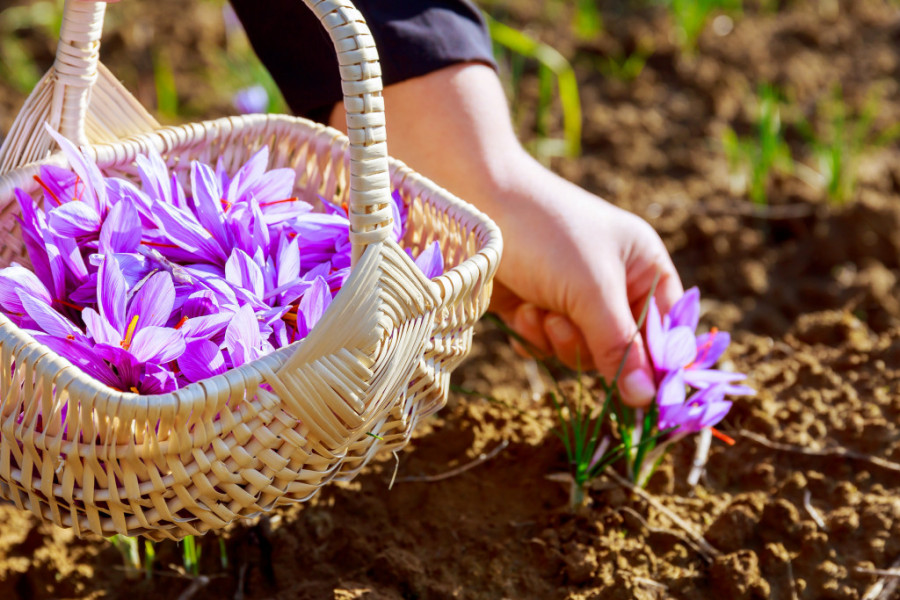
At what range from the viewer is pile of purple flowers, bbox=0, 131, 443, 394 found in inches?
36.3

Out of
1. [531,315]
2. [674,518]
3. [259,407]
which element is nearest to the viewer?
[259,407]

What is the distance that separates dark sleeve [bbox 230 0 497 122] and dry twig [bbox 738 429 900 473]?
30.5 inches

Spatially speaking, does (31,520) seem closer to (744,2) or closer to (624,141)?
(624,141)

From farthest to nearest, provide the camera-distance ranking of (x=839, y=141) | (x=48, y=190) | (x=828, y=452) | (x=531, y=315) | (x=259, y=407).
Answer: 1. (x=839, y=141)
2. (x=531, y=315)
3. (x=828, y=452)
4. (x=48, y=190)
5. (x=259, y=407)

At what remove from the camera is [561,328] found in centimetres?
148

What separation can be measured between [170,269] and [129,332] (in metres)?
0.11

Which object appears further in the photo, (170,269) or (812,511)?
(812,511)

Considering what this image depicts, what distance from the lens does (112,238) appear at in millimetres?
1038

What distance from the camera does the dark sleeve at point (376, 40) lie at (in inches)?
54.2

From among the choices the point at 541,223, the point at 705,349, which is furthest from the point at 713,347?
the point at 541,223

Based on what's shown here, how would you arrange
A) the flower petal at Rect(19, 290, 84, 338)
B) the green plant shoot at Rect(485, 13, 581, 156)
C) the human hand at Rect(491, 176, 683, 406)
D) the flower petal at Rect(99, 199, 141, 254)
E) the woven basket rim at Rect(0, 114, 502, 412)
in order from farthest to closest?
the green plant shoot at Rect(485, 13, 581, 156)
the human hand at Rect(491, 176, 683, 406)
the flower petal at Rect(99, 199, 141, 254)
the flower petal at Rect(19, 290, 84, 338)
the woven basket rim at Rect(0, 114, 502, 412)

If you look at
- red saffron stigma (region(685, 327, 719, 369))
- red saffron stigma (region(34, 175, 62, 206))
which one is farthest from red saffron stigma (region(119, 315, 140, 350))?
red saffron stigma (region(685, 327, 719, 369))

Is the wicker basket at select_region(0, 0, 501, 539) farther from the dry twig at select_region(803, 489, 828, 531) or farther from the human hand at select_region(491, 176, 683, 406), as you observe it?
the dry twig at select_region(803, 489, 828, 531)

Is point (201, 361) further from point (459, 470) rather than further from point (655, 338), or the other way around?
point (655, 338)
